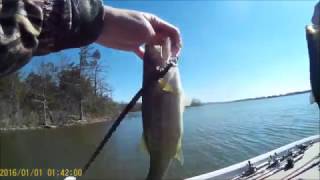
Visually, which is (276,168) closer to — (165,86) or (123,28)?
(165,86)

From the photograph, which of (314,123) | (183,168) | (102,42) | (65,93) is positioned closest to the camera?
(102,42)

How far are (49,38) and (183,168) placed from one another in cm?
1284

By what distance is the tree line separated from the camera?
2727 centimetres

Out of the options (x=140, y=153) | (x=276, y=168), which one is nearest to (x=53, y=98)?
(x=140, y=153)

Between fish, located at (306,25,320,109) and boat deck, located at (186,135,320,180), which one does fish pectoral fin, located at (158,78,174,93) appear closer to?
fish, located at (306,25,320,109)

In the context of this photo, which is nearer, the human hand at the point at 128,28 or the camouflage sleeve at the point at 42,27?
the camouflage sleeve at the point at 42,27

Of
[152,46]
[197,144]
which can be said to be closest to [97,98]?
[197,144]

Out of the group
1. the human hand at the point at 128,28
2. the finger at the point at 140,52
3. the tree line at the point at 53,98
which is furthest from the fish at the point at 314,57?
the tree line at the point at 53,98

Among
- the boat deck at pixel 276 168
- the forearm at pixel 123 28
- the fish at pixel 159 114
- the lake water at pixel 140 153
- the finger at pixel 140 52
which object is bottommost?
the lake water at pixel 140 153

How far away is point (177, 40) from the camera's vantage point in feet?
4.90

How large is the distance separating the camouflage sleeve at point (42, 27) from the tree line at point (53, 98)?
79.1 feet

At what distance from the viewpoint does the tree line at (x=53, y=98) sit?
2727 cm

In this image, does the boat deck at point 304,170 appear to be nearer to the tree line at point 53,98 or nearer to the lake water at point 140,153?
the lake water at point 140,153

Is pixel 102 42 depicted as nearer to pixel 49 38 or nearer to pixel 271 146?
pixel 49 38
